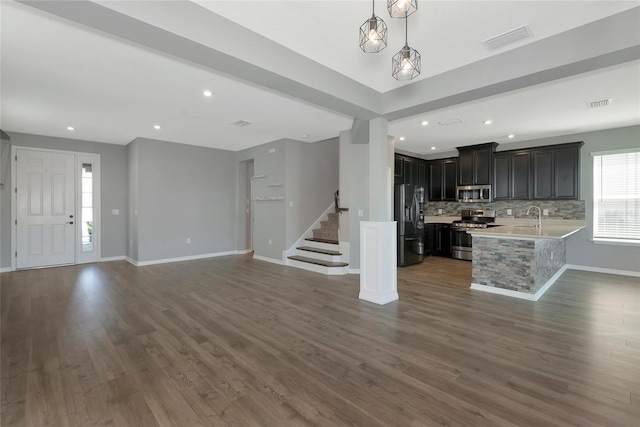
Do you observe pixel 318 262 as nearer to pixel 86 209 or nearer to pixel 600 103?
pixel 600 103

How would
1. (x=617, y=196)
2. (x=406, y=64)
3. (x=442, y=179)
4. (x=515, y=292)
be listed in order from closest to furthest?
(x=406, y=64)
(x=515, y=292)
(x=617, y=196)
(x=442, y=179)

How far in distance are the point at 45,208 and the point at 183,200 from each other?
2609mm

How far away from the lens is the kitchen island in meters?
4.01

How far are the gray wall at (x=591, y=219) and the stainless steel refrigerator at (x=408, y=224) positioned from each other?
295cm

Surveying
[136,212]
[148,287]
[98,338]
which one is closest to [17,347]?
[98,338]

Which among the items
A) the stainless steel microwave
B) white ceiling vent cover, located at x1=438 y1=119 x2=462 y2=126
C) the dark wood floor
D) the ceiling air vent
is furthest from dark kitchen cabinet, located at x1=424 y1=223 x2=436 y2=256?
the ceiling air vent

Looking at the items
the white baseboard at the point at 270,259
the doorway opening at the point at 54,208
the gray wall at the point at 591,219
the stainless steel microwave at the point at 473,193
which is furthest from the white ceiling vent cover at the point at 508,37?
the doorway opening at the point at 54,208

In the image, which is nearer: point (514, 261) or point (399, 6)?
point (399, 6)

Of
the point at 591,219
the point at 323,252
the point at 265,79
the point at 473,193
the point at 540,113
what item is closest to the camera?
the point at 265,79

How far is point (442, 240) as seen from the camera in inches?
299

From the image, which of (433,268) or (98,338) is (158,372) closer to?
(98,338)

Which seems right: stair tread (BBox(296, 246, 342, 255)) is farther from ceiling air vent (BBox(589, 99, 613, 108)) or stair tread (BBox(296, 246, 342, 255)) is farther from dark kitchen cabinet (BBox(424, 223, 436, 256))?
ceiling air vent (BBox(589, 99, 613, 108))

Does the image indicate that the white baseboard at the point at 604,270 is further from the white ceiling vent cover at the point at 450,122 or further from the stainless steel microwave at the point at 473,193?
the white ceiling vent cover at the point at 450,122

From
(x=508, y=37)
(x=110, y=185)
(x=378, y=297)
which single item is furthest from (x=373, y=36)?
(x=110, y=185)
